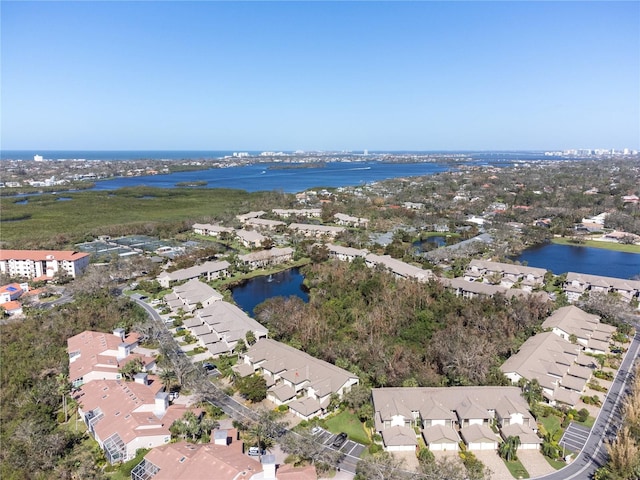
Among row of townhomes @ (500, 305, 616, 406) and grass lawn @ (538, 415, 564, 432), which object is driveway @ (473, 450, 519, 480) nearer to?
grass lawn @ (538, 415, 564, 432)

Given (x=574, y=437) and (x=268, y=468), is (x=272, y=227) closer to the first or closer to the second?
(x=268, y=468)

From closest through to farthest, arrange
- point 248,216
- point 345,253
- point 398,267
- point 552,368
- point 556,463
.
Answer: point 556,463
point 552,368
point 398,267
point 345,253
point 248,216

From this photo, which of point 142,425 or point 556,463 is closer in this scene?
point 556,463

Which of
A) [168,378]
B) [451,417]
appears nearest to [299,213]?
[168,378]

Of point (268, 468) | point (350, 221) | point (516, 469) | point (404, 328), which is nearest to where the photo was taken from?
point (268, 468)

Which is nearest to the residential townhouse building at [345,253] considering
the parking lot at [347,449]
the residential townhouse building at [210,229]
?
the residential townhouse building at [210,229]

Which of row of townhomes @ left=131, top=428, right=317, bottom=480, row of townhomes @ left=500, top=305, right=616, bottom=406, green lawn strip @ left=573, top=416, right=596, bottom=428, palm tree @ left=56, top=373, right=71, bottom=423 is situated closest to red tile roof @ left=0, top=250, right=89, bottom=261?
palm tree @ left=56, top=373, right=71, bottom=423

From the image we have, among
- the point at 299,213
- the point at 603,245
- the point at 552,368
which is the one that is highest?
the point at 299,213
